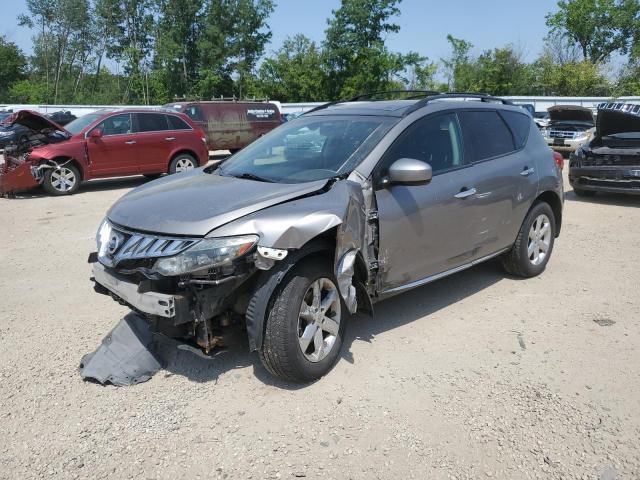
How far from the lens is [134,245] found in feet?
11.0

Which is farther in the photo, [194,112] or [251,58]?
[251,58]

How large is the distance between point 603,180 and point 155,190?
8.61 metres

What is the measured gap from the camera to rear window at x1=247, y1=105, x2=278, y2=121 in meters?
18.3

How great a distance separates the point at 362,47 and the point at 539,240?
131 feet

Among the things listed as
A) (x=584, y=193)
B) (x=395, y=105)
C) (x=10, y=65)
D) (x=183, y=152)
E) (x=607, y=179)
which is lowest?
(x=584, y=193)

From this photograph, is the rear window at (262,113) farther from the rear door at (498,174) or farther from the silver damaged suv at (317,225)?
the rear door at (498,174)

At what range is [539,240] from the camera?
558 cm

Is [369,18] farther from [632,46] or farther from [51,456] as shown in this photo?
[51,456]

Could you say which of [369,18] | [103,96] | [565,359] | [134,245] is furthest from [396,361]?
[103,96]

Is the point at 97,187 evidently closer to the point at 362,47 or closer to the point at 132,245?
the point at 132,245

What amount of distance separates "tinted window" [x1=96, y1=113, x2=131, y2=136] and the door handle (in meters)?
9.60

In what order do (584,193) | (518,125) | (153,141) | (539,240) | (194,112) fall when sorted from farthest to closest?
(194,112)
(153,141)
(584,193)
(539,240)
(518,125)

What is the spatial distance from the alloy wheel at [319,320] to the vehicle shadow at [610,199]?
8185 mm

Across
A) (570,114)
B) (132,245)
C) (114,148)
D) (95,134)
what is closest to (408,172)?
(132,245)
